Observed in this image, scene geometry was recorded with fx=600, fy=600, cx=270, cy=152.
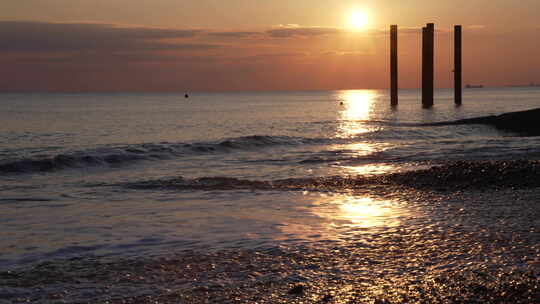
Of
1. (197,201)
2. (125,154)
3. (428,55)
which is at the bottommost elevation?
(125,154)

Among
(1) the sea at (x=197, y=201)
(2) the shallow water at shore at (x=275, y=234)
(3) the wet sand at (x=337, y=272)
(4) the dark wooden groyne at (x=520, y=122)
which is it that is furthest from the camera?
(4) the dark wooden groyne at (x=520, y=122)

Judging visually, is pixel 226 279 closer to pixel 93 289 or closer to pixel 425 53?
pixel 93 289

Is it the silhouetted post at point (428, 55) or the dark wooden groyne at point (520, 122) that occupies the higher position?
the silhouetted post at point (428, 55)

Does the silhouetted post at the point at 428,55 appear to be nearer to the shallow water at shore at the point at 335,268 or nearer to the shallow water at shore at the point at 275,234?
the shallow water at shore at the point at 275,234

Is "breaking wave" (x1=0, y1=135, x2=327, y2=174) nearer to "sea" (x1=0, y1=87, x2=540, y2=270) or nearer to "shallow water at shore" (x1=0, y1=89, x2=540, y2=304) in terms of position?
"sea" (x1=0, y1=87, x2=540, y2=270)

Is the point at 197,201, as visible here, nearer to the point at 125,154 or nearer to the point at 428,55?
the point at 125,154

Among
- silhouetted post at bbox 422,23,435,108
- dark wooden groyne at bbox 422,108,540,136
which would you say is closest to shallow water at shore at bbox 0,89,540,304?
dark wooden groyne at bbox 422,108,540,136

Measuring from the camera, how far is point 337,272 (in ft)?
20.6

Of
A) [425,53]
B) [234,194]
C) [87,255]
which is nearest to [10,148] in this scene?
[234,194]

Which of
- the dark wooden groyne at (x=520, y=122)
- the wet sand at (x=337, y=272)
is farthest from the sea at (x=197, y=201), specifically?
the dark wooden groyne at (x=520, y=122)

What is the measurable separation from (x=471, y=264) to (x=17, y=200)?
9.39 m

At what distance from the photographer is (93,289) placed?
5906 millimetres

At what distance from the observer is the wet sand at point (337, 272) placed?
552cm

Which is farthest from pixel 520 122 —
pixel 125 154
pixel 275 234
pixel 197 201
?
pixel 275 234
